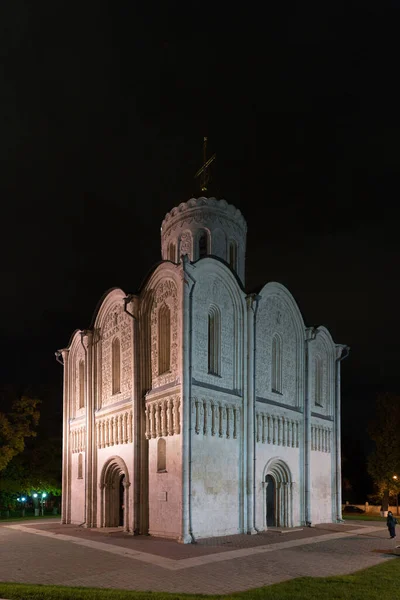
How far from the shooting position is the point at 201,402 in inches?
934

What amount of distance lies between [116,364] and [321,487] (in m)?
11.6

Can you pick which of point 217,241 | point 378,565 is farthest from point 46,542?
point 217,241

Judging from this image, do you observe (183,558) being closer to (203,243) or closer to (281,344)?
(281,344)

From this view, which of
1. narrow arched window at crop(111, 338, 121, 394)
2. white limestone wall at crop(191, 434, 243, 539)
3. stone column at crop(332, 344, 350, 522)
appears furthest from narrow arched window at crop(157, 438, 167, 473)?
stone column at crop(332, 344, 350, 522)

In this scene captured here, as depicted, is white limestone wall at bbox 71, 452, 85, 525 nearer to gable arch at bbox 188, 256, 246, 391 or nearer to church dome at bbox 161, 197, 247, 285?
gable arch at bbox 188, 256, 246, 391

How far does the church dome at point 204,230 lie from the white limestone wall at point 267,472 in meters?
8.87

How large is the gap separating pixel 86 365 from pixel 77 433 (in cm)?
A: 391

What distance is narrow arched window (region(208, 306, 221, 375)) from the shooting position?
25.2 m

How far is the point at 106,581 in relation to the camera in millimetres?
14336

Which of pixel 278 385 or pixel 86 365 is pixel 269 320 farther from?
pixel 86 365

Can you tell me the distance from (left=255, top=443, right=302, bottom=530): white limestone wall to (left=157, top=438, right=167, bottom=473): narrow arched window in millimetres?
4253

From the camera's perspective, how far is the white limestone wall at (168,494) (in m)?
22.8

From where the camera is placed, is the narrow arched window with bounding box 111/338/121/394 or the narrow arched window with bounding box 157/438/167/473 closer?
the narrow arched window with bounding box 157/438/167/473

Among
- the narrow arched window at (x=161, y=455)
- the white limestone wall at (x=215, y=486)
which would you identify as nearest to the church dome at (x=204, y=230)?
the narrow arched window at (x=161, y=455)
